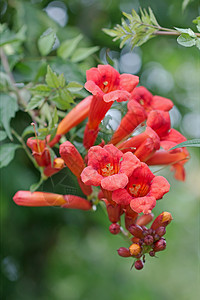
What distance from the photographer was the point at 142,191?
1.11 meters

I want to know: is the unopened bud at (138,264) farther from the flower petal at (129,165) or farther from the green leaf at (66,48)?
the green leaf at (66,48)

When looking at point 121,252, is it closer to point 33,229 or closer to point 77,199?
point 77,199

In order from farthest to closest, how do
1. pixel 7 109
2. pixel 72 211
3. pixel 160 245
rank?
pixel 72 211
pixel 7 109
pixel 160 245

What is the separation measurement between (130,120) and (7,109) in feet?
2.25

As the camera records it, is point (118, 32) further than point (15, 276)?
No

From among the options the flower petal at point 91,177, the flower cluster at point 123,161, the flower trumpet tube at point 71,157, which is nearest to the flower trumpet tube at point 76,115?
the flower cluster at point 123,161

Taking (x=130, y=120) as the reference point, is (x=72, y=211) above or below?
below

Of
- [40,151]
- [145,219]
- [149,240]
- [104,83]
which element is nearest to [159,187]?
[149,240]

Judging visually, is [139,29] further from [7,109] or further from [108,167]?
[7,109]

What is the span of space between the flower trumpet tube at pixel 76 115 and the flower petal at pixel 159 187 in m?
0.47

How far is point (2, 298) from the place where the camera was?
10.4ft

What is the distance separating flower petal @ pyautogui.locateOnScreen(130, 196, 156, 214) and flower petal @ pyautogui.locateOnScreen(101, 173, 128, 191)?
69mm

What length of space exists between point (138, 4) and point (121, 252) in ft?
7.35

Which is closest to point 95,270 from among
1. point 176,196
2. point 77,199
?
point 176,196
